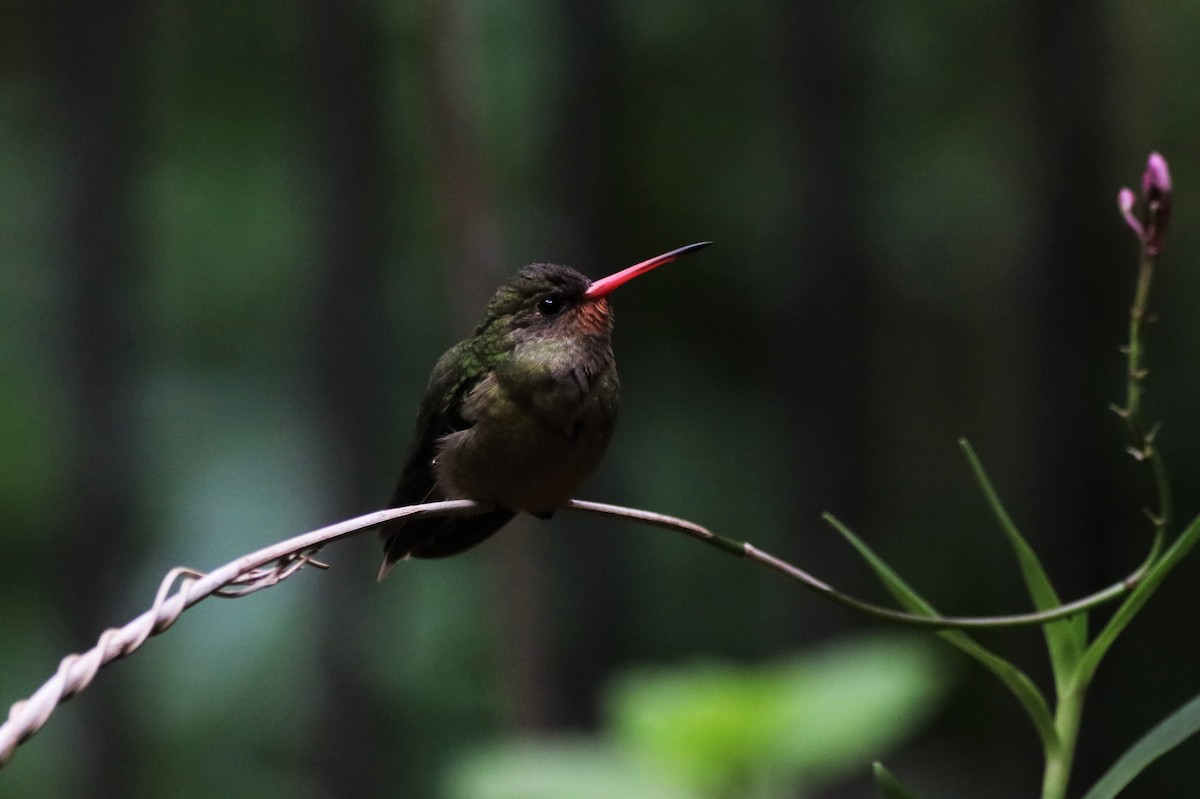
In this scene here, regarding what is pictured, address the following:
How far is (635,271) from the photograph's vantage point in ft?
4.75

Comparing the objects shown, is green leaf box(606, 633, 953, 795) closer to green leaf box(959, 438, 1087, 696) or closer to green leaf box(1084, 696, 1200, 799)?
green leaf box(959, 438, 1087, 696)

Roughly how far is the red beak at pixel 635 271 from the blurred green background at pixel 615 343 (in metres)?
1.38

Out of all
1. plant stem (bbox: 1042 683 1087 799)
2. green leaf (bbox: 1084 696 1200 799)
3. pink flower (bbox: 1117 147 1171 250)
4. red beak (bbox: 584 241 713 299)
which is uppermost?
pink flower (bbox: 1117 147 1171 250)

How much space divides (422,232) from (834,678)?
245cm

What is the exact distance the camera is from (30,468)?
4480mm

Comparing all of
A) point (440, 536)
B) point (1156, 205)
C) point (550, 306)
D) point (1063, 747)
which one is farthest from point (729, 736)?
point (1156, 205)

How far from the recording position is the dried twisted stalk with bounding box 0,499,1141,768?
74 cm

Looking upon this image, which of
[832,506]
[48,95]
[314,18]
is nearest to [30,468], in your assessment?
[48,95]

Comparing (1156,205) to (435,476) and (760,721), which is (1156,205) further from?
(760,721)

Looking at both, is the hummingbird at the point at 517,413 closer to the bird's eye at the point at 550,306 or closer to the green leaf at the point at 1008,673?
the bird's eye at the point at 550,306

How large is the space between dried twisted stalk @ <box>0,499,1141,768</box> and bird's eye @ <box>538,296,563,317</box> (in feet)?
2.12

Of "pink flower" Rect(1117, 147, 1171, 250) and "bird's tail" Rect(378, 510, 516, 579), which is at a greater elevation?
"pink flower" Rect(1117, 147, 1171, 250)

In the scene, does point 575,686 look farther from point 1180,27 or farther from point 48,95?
point 1180,27

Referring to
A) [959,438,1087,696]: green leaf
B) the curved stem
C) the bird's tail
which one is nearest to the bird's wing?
the bird's tail
